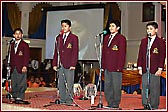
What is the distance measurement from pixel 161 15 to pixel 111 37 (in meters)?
5.33

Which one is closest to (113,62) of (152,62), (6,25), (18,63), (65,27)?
(152,62)

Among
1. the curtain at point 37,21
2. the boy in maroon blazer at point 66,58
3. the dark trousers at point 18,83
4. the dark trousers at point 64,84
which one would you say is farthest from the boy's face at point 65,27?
the curtain at point 37,21

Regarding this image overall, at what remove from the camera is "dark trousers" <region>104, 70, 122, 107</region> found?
314 centimetres

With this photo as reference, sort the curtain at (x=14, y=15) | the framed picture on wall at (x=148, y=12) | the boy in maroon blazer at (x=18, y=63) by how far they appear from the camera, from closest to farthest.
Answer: the boy in maroon blazer at (x=18, y=63)
the framed picture on wall at (x=148, y=12)
the curtain at (x=14, y=15)

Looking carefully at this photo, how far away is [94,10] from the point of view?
735cm

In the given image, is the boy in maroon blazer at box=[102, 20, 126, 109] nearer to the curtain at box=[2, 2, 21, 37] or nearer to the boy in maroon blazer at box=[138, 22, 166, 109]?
the boy in maroon blazer at box=[138, 22, 166, 109]

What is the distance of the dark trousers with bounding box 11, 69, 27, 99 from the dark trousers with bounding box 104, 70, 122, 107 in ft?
3.74

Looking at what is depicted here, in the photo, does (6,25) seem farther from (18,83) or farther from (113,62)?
(113,62)

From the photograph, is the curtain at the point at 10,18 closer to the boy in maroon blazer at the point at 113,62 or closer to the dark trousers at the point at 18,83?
the dark trousers at the point at 18,83

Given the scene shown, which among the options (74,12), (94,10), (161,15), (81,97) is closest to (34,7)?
(74,12)

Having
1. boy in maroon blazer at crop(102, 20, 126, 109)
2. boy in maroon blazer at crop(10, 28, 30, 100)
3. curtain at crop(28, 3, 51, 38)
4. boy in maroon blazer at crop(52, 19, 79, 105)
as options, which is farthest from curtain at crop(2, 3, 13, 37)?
boy in maroon blazer at crop(102, 20, 126, 109)

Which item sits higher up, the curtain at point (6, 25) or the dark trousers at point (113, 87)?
the curtain at point (6, 25)

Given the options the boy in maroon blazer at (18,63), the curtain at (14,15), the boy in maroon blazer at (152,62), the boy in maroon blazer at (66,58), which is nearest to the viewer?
the boy in maroon blazer at (152,62)

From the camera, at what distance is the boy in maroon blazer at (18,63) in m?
3.72
